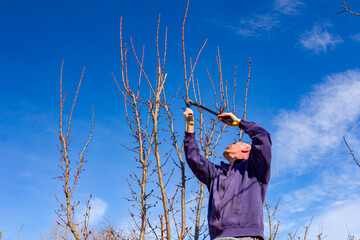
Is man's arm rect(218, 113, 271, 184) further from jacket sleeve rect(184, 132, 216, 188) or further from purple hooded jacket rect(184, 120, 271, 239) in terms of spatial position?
jacket sleeve rect(184, 132, 216, 188)

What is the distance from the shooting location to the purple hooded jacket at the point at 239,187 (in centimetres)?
229

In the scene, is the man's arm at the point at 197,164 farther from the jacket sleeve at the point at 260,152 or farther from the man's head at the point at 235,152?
the jacket sleeve at the point at 260,152

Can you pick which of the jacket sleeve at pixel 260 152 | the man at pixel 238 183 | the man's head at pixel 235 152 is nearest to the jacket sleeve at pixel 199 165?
the man at pixel 238 183

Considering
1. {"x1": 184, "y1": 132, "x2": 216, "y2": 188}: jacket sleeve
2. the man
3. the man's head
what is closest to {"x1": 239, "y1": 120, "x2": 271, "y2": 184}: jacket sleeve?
the man

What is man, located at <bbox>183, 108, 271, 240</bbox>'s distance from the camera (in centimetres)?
229

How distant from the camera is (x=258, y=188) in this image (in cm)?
247

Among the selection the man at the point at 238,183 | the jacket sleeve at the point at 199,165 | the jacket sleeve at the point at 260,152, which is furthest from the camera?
the jacket sleeve at the point at 199,165

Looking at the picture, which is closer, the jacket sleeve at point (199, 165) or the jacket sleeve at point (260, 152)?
the jacket sleeve at point (260, 152)

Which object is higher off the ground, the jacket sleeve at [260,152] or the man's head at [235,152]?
the man's head at [235,152]

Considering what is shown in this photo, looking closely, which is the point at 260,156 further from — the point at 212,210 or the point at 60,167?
the point at 60,167

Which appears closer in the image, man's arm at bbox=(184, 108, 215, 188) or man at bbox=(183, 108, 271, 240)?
man at bbox=(183, 108, 271, 240)

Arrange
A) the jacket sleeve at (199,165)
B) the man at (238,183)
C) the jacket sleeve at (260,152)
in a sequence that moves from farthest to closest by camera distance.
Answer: the jacket sleeve at (199,165), the jacket sleeve at (260,152), the man at (238,183)

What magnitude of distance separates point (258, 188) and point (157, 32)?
1986 mm

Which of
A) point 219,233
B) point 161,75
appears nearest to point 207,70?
point 161,75
